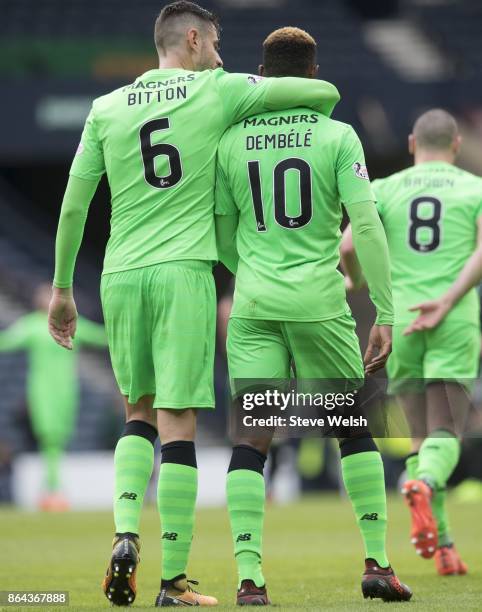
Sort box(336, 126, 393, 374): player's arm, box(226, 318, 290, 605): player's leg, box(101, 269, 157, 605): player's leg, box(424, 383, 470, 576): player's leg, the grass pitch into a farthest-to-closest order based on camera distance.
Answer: box(424, 383, 470, 576): player's leg < the grass pitch < box(101, 269, 157, 605): player's leg < box(336, 126, 393, 374): player's arm < box(226, 318, 290, 605): player's leg

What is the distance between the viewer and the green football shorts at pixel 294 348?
4988 millimetres

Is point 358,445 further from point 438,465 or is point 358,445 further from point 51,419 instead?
point 51,419

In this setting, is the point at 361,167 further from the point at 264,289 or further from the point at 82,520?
the point at 82,520

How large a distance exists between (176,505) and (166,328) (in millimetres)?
657

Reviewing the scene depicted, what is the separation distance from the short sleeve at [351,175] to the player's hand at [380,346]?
1.60 ft

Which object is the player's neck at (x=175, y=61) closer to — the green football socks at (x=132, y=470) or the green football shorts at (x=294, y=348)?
the green football shorts at (x=294, y=348)

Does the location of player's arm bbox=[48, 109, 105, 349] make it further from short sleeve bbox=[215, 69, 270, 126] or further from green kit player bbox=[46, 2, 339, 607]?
short sleeve bbox=[215, 69, 270, 126]

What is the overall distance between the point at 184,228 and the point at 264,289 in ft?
1.25

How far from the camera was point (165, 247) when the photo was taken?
5.02 metres

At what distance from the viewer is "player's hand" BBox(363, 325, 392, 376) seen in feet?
16.3

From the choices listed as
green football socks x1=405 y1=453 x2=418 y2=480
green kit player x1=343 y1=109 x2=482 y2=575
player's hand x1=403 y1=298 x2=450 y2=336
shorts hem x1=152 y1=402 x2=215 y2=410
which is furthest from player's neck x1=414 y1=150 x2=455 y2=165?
shorts hem x1=152 y1=402 x2=215 y2=410

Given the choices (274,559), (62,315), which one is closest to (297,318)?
(62,315)

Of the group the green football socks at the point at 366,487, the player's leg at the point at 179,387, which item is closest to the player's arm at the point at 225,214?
the player's leg at the point at 179,387

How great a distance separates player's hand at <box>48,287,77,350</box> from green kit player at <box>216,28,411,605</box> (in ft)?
2.07
